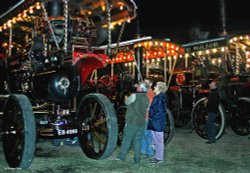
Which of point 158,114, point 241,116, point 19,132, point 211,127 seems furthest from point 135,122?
point 241,116

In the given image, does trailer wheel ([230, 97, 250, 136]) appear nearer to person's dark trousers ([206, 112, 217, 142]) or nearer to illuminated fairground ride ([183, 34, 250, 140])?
illuminated fairground ride ([183, 34, 250, 140])

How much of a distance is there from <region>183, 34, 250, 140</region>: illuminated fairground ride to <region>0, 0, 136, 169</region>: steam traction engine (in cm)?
317

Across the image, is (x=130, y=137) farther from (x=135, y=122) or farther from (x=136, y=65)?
(x=136, y=65)

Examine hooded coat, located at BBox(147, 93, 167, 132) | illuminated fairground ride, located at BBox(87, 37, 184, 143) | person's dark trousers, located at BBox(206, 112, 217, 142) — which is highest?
illuminated fairground ride, located at BBox(87, 37, 184, 143)

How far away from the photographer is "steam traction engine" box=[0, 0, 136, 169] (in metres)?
4.07

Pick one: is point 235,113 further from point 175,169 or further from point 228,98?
point 175,169

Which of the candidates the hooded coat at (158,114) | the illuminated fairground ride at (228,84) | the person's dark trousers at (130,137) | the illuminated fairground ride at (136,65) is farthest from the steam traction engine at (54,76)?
the illuminated fairground ride at (228,84)

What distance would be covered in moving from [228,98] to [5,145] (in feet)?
19.5

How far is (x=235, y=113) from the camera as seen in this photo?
772 cm

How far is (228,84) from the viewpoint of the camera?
25.9ft

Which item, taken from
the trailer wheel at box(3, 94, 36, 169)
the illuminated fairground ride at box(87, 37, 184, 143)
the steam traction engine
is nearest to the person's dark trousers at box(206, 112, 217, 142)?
the illuminated fairground ride at box(87, 37, 184, 143)

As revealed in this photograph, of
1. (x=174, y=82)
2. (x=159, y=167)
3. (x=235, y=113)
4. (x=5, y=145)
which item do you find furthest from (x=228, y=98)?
(x=5, y=145)

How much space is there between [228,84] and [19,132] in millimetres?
5808

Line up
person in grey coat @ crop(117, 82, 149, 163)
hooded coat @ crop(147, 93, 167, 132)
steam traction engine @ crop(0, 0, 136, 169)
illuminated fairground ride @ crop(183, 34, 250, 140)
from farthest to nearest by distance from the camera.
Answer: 1. illuminated fairground ride @ crop(183, 34, 250, 140)
2. hooded coat @ crop(147, 93, 167, 132)
3. person in grey coat @ crop(117, 82, 149, 163)
4. steam traction engine @ crop(0, 0, 136, 169)
